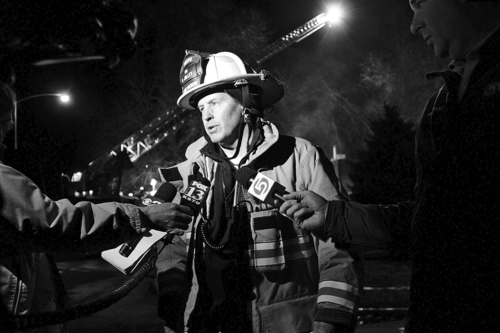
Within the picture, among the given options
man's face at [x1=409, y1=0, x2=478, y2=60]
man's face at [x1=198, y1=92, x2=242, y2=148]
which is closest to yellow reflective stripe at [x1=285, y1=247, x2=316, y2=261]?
man's face at [x1=198, y1=92, x2=242, y2=148]

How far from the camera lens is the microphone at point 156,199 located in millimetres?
2727

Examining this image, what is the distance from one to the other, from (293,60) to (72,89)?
637 inches

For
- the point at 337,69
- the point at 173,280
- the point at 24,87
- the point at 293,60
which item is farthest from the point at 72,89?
the point at 173,280

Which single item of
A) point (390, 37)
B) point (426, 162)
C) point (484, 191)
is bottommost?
point (484, 191)

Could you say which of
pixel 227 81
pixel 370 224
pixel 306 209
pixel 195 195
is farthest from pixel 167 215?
pixel 227 81

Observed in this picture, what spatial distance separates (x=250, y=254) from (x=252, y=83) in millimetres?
1320

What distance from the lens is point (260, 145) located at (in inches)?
121

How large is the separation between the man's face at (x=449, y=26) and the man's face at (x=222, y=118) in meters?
1.54

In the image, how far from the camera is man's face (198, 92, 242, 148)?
3266mm

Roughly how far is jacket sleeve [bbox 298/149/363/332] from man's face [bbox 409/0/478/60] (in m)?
1.02

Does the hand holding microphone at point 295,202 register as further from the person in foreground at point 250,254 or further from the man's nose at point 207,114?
the man's nose at point 207,114

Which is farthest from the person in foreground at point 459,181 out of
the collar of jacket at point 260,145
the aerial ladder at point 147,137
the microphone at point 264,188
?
the aerial ladder at point 147,137

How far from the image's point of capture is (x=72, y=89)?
93.5 ft

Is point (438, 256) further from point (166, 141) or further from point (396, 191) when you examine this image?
point (166, 141)
